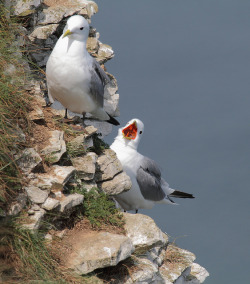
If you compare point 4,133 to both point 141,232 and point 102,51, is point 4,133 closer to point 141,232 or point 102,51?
point 141,232

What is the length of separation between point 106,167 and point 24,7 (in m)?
2.96

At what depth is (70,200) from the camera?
7875mm

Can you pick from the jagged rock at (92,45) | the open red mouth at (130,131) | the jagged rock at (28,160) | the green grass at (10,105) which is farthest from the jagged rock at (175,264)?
the jagged rock at (92,45)

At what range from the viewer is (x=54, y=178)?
799 cm

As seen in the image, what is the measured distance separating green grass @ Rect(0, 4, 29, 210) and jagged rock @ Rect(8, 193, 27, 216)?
0.27 ft

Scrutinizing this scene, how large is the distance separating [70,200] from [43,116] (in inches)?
55.9

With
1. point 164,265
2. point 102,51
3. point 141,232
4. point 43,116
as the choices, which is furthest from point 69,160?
point 102,51

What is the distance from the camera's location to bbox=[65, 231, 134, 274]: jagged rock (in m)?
7.43

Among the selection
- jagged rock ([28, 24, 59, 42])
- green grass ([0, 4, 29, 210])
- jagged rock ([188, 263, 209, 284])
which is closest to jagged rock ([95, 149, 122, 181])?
green grass ([0, 4, 29, 210])

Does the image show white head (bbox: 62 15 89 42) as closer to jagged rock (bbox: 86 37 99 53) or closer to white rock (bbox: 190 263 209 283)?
jagged rock (bbox: 86 37 99 53)

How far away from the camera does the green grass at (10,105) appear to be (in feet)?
24.6

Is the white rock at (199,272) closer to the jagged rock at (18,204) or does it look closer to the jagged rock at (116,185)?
the jagged rock at (116,185)

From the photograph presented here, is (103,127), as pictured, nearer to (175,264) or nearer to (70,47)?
(70,47)

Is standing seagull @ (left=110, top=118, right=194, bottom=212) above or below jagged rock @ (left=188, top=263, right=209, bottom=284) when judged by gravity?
above
